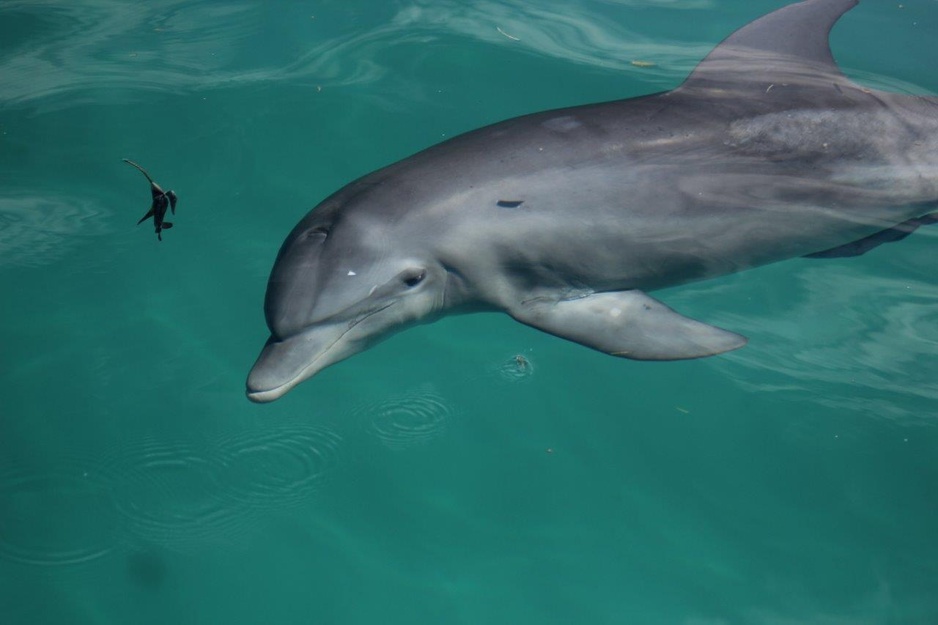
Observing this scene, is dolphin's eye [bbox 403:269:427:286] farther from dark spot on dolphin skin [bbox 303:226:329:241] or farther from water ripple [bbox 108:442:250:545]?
water ripple [bbox 108:442:250:545]

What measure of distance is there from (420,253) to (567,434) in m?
2.35

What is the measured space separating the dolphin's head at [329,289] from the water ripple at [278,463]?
1.67 meters

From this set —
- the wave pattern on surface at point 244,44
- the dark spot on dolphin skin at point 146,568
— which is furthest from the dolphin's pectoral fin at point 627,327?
the wave pattern on surface at point 244,44

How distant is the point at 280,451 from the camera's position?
18.2 feet

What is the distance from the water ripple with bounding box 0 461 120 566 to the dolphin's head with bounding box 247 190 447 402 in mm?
2523

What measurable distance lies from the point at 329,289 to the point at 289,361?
0.47 meters

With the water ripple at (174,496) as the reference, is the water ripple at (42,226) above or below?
above

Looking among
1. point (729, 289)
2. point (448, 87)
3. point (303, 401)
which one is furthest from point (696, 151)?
point (448, 87)

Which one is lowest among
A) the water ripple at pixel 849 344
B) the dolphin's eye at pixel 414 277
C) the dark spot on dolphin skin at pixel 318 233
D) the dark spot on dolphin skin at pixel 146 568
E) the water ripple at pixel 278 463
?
the dark spot on dolphin skin at pixel 146 568

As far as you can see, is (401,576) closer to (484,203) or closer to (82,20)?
(484,203)

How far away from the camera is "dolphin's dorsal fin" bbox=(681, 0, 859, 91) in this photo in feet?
16.3

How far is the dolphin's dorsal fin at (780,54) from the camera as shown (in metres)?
4.97

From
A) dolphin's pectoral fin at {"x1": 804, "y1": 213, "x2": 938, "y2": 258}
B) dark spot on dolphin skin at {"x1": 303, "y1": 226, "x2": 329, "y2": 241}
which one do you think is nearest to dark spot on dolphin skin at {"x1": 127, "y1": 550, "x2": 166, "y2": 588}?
dark spot on dolphin skin at {"x1": 303, "y1": 226, "x2": 329, "y2": 241}

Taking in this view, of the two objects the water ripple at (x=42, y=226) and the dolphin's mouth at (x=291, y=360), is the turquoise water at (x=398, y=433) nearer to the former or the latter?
the water ripple at (x=42, y=226)
